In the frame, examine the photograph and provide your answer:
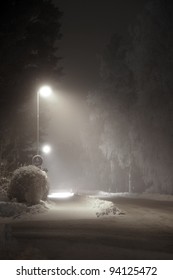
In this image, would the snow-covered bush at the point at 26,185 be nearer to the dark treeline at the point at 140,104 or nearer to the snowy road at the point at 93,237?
the snowy road at the point at 93,237

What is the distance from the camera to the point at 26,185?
80.6 feet

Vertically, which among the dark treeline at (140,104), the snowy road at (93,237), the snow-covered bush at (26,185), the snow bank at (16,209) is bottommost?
the snowy road at (93,237)

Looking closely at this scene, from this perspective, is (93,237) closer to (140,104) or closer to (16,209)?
(16,209)

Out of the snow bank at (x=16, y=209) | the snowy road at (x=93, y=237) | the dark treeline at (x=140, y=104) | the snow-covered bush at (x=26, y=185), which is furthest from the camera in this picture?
the dark treeline at (x=140, y=104)

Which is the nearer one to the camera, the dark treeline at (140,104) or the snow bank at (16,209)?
the snow bank at (16,209)

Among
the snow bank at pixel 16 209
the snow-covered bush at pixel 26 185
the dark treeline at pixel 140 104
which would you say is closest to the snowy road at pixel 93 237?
the snow bank at pixel 16 209

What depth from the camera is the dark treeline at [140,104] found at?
4219 cm

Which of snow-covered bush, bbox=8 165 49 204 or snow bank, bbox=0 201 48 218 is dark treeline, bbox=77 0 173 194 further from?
snow bank, bbox=0 201 48 218

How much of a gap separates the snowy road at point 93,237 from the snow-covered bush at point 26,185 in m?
3.80

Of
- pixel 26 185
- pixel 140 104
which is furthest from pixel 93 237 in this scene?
pixel 140 104

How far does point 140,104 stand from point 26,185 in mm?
22785

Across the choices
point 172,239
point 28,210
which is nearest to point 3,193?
point 28,210

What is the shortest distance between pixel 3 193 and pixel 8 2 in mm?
12223

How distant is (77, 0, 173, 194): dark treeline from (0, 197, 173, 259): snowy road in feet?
74.2
